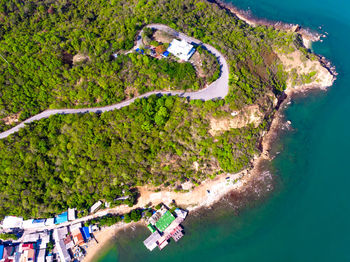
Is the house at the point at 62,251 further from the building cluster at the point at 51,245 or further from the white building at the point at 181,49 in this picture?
the white building at the point at 181,49

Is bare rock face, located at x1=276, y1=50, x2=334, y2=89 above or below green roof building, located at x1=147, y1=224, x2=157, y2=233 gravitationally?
above

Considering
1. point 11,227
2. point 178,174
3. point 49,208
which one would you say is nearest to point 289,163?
point 178,174

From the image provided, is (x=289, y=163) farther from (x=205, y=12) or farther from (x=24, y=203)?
(x=24, y=203)

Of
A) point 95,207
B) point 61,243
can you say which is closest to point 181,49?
point 95,207

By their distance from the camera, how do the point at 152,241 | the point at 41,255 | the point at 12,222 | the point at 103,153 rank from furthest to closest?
1. the point at 103,153
2. the point at 152,241
3. the point at 12,222
4. the point at 41,255

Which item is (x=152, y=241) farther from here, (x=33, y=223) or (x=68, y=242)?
(x=33, y=223)

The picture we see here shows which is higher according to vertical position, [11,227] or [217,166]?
[217,166]

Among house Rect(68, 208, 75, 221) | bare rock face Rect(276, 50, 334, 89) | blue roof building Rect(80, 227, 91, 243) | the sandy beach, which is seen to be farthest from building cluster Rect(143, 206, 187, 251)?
bare rock face Rect(276, 50, 334, 89)

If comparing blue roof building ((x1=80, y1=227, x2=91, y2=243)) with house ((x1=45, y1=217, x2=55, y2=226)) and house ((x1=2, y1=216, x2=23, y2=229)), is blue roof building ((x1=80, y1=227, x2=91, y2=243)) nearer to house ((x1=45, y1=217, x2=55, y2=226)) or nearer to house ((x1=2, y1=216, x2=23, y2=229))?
house ((x1=45, y1=217, x2=55, y2=226))
